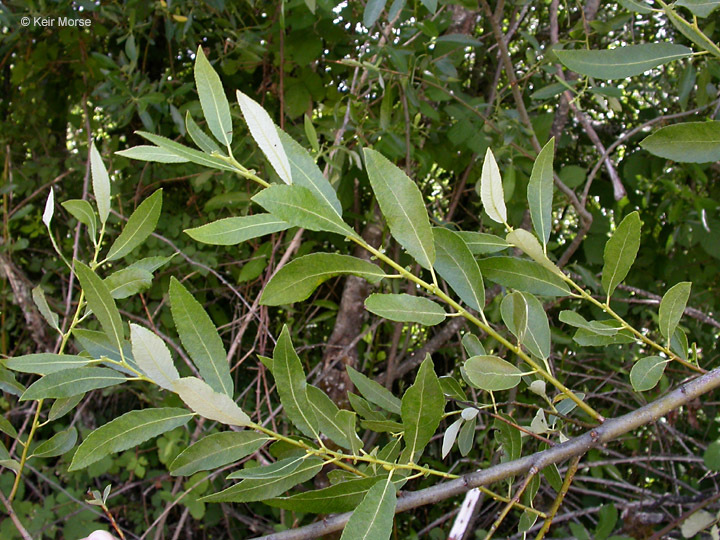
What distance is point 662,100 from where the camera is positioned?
1.82 metres

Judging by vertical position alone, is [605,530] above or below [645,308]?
below

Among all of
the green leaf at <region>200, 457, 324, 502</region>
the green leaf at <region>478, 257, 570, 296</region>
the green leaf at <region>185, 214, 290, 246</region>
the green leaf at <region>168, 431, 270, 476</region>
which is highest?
the green leaf at <region>185, 214, 290, 246</region>

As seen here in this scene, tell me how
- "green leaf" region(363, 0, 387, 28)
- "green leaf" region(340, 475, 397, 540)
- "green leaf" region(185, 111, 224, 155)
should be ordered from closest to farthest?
"green leaf" region(340, 475, 397, 540), "green leaf" region(185, 111, 224, 155), "green leaf" region(363, 0, 387, 28)

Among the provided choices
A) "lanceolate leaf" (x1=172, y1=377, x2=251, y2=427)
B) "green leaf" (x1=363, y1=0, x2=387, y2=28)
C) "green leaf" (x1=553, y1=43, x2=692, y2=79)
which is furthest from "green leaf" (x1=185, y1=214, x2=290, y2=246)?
"green leaf" (x1=363, y1=0, x2=387, y2=28)

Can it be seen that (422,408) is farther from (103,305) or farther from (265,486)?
(103,305)

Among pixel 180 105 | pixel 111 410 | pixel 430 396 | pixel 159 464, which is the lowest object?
pixel 159 464

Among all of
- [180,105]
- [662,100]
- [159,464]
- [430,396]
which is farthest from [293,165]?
[662,100]

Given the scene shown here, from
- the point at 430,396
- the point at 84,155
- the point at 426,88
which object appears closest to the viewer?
the point at 430,396

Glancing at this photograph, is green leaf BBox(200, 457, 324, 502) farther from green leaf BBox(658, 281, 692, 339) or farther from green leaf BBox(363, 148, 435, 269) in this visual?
green leaf BBox(658, 281, 692, 339)

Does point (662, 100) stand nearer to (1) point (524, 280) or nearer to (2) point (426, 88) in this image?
(2) point (426, 88)

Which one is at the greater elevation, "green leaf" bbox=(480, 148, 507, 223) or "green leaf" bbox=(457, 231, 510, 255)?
"green leaf" bbox=(480, 148, 507, 223)

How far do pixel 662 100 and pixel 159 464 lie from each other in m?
1.81

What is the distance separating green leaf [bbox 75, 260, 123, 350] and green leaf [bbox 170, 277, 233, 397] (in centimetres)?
5

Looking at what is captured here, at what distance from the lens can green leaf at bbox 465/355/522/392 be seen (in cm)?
50
